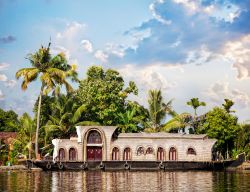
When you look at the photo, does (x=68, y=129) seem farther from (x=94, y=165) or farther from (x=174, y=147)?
(x=174, y=147)

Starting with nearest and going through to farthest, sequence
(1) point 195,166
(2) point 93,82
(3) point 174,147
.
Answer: (1) point 195,166
(3) point 174,147
(2) point 93,82

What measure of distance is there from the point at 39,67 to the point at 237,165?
60.9ft

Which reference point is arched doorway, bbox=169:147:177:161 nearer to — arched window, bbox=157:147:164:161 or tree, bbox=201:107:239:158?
arched window, bbox=157:147:164:161

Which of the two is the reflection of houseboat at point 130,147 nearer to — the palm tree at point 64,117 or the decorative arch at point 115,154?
the decorative arch at point 115,154

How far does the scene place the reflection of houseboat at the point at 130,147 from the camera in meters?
35.4

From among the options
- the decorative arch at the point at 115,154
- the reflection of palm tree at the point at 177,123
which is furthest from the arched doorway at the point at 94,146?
the reflection of palm tree at the point at 177,123

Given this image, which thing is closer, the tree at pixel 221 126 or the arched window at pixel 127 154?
the arched window at pixel 127 154

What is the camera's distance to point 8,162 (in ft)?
123

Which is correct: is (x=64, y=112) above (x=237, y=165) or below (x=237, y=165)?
above

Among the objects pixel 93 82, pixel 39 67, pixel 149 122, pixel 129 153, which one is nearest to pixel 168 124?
pixel 149 122

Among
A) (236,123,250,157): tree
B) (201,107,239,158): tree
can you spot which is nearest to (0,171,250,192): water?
(201,107,239,158): tree

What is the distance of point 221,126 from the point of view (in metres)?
38.0

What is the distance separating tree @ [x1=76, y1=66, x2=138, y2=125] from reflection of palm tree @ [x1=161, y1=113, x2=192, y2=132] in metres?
4.79

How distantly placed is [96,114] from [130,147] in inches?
268
